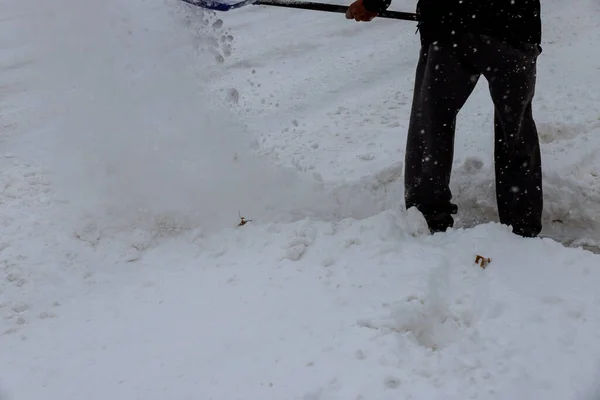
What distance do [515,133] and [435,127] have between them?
364mm

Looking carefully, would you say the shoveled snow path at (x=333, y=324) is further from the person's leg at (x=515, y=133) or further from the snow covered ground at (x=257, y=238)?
the person's leg at (x=515, y=133)

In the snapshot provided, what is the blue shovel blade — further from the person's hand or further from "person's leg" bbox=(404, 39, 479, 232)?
"person's leg" bbox=(404, 39, 479, 232)

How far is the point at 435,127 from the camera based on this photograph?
9.34 feet

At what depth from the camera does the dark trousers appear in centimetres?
264

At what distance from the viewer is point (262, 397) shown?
6.36ft

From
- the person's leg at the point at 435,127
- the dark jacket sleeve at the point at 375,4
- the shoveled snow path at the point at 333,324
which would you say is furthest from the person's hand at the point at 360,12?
the shoveled snow path at the point at 333,324

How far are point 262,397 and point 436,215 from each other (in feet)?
4.68

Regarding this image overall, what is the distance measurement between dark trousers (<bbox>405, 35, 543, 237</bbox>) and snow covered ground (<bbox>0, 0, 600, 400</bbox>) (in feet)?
0.50

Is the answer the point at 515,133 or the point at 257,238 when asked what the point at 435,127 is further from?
the point at 257,238

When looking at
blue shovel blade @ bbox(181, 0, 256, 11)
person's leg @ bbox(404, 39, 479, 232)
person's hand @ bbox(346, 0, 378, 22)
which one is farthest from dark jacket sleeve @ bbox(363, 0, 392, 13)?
blue shovel blade @ bbox(181, 0, 256, 11)

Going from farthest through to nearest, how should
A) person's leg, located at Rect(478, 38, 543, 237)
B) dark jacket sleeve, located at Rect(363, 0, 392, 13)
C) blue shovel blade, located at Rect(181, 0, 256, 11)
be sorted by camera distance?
blue shovel blade, located at Rect(181, 0, 256, 11)
dark jacket sleeve, located at Rect(363, 0, 392, 13)
person's leg, located at Rect(478, 38, 543, 237)

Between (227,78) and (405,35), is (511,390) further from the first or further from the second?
(405,35)

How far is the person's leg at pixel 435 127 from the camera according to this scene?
2.70 meters

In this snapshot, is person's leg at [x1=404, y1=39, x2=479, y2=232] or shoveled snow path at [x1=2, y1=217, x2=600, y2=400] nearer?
shoveled snow path at [x1=2, y1=217, x2=600, y2=400]
